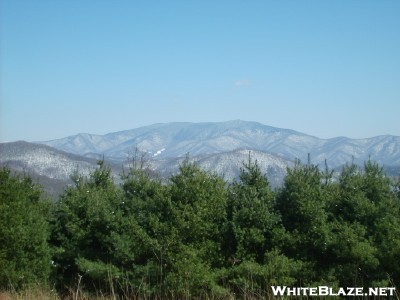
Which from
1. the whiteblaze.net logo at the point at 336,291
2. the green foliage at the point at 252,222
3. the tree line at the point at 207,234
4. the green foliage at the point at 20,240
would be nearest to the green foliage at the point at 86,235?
the tree line at the point at 207,234

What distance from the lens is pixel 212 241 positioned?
10094 mm

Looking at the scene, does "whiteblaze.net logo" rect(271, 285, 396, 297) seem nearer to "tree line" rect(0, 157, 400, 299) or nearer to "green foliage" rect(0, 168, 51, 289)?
"tree line" rect(0, 157, 400, 299)

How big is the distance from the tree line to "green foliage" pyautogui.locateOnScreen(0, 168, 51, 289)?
18 mm

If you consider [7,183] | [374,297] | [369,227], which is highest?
[7,183]

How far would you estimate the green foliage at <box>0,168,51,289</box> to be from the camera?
9.16 meters

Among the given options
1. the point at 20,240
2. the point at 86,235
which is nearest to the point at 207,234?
the point at 86,235

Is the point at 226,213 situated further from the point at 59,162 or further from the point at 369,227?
the point at 59,162

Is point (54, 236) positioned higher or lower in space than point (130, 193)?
lower

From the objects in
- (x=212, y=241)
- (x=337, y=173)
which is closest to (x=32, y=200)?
(x=212, y=241)

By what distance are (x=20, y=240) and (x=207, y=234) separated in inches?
130

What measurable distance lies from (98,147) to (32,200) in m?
175

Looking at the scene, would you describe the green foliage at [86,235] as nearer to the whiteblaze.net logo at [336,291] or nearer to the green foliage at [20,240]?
the green foliage at [20,240]

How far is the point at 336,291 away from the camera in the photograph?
8898 millimetres

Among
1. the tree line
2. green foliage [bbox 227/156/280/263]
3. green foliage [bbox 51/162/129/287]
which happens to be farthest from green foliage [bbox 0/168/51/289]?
green foliage [bbox 227/156/280/263]
